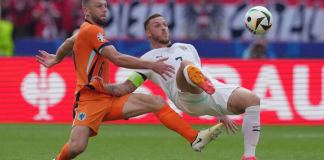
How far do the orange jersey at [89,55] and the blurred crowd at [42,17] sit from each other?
14634 millimetres

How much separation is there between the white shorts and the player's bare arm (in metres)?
0.68

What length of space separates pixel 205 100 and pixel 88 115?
1.33m

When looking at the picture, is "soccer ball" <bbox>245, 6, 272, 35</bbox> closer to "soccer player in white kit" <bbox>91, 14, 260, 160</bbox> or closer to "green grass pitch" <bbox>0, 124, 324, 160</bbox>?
"soccer player in white kit" <bbox>91, 14, 260, 160</bbox>

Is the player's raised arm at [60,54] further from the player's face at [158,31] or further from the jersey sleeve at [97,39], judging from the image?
the player's face at [158,31]

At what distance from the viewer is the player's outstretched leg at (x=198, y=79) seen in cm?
949

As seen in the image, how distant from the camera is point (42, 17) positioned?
24.5m

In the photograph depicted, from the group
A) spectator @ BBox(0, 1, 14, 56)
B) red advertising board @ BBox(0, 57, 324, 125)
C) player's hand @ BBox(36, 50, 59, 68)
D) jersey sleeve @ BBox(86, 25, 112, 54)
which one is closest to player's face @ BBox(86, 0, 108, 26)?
jersey sleeve @ BBox(86, 25, 112, 54)

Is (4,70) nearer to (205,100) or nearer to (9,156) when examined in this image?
(9,156)

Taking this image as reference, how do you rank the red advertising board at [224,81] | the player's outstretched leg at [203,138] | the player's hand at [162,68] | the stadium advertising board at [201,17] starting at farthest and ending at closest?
1. the stadium advertising board at [201,17]
2. the red advertising board at [224,81]
3. the player's outstretched leg at [203,138]
4. the player's hand at [162,68]

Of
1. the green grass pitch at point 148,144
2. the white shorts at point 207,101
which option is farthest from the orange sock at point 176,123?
the green grass pitch at point 148,144

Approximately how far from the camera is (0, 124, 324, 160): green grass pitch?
38.5 feet

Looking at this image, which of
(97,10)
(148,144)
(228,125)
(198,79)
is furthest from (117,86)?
(148,144)

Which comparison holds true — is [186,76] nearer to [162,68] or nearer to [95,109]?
[162,68]

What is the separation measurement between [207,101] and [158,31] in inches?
39.4
